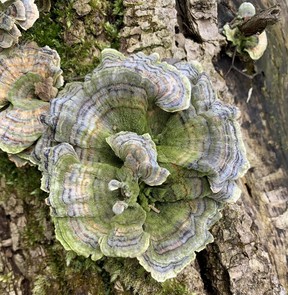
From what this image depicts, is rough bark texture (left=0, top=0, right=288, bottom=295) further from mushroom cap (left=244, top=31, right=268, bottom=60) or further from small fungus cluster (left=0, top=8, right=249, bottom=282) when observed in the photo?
small fungus cluster (left=0, top=8, right=249, bottom=282)

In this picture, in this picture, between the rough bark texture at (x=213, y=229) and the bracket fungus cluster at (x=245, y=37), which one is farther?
the bracket fungus cluster at (x=245, y=37)

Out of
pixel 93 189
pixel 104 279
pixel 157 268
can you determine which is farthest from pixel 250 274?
pixel 93 189

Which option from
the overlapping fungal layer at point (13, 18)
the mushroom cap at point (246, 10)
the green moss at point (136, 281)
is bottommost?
the green moss at point (136, 281)

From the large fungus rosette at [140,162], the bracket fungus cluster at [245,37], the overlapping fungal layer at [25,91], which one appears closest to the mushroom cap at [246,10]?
the bracket fungus cluster at [245,37]

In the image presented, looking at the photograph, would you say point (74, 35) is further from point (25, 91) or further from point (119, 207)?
point (119, 207)

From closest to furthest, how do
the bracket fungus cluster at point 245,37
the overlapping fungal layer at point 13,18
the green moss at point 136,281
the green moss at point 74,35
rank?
the overlapping fungal layer at point 13,18
the green moss at point 136,281
the green moss at point 74,35
the bracket fungus cluster at point 245,37

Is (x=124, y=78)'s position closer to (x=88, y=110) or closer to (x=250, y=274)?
(x=88, y=110)

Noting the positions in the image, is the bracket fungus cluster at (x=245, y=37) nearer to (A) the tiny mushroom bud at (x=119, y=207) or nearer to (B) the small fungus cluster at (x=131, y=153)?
(B) the small fungus cluster at (x=131, y=153)

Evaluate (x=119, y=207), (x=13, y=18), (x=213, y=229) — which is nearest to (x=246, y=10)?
(x=213, y=229)
